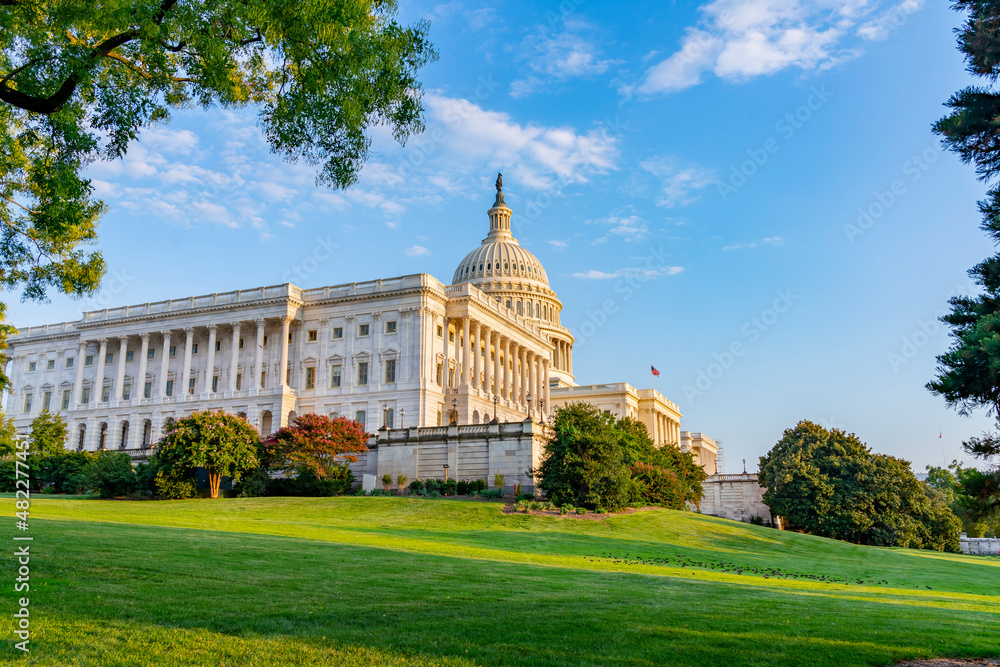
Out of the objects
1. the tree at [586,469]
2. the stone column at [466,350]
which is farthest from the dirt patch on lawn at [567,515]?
the stone column at [466,350]

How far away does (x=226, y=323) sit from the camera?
84.8 meters

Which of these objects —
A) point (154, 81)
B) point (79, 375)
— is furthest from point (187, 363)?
point (154, 81)

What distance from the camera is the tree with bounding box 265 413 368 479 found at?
5369cm

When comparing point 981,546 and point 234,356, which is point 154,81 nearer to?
point 234,356

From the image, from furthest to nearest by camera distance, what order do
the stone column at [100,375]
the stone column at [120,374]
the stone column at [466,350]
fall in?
the stone column at [100,375], the stone column at [120,374], the stone column at [466,350]

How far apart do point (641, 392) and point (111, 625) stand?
115 metres

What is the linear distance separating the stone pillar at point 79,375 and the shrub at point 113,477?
152 feet

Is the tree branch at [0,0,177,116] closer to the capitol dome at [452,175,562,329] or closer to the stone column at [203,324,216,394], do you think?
the stone column at [203,324,216,394]

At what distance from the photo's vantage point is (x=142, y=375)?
87.8 m

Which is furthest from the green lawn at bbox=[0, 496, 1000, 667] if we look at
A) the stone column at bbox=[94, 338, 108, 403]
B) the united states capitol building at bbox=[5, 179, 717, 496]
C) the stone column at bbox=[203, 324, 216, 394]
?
the stone column at bbox=[94, 338, 108, 403]

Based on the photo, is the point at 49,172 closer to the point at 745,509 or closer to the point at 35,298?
the point at 35,298

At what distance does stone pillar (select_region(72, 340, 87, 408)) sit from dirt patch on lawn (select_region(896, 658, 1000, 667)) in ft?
322

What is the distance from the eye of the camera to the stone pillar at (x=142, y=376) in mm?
87375

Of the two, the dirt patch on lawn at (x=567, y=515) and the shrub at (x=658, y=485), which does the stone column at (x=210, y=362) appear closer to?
the dirt patch on lawn at (x=567, y=515)
